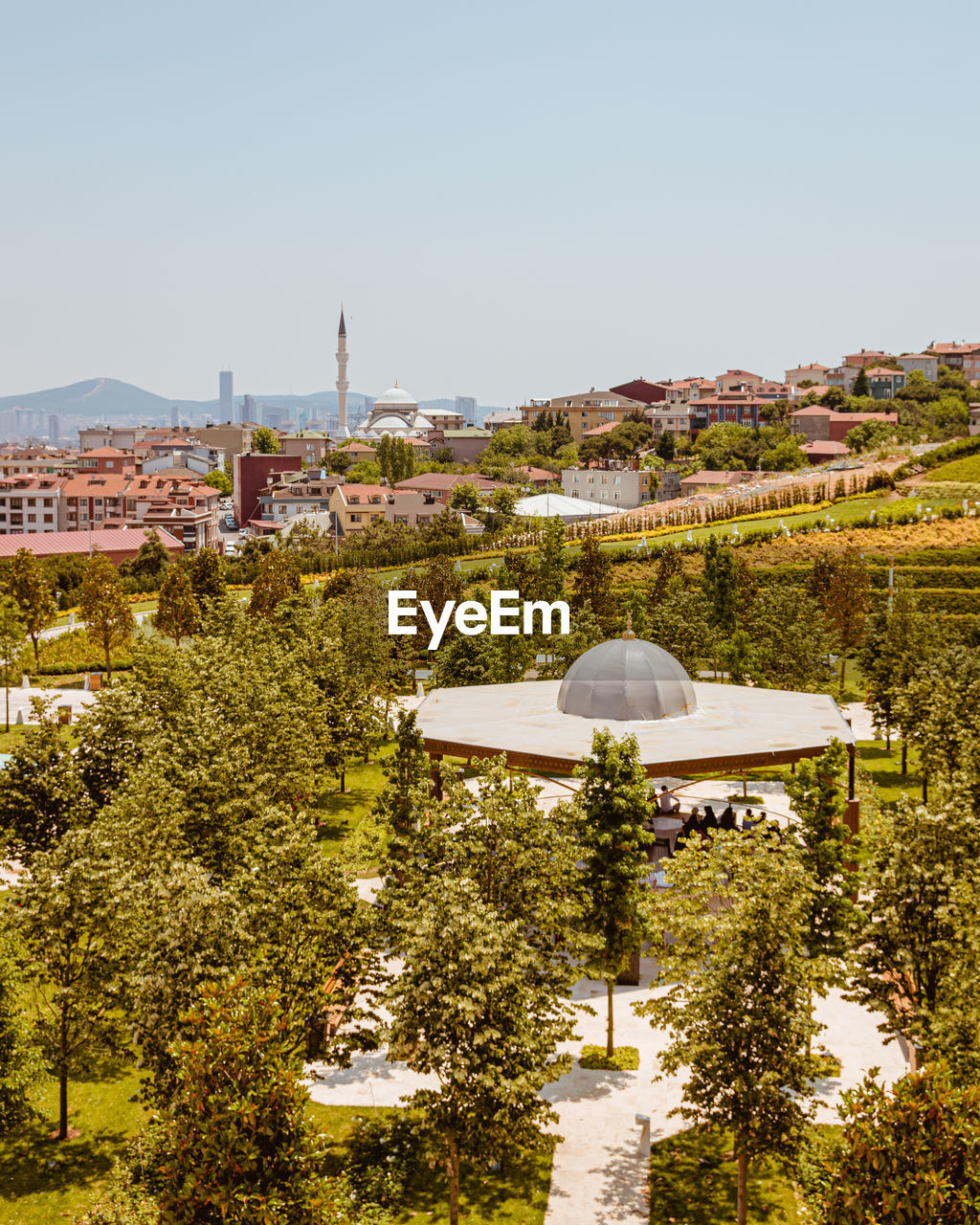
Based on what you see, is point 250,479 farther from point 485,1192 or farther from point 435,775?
point 485,1192

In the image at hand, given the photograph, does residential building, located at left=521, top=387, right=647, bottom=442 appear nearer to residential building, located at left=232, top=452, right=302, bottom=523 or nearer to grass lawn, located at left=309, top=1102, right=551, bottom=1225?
residential building, located at left=232, top=452, right=302, bottom=523

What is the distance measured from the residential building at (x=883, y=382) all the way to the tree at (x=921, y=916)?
565 ft

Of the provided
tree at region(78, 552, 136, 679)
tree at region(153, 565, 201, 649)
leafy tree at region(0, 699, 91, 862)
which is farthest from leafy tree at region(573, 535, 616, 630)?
leafy tree at region(0, 699, 91, 862)

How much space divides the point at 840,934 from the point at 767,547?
56.8 meters

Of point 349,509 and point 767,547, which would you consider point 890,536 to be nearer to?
point 767,547

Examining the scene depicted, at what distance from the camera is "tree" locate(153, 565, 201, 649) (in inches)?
2270

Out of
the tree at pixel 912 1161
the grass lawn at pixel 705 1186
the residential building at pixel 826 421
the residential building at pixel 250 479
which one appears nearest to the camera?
the tree at pixel 912 1161

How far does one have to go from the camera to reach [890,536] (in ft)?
238

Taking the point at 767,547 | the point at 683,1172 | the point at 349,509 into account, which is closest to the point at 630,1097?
the point at 683,1172

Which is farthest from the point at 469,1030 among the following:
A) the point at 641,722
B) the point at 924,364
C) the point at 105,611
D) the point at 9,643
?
the point at 924,364

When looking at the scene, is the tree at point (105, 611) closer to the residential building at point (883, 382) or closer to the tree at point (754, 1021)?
the tree at point (754, 1021)

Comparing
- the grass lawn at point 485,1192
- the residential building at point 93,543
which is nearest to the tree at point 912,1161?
the grass lawn at point 485,1192

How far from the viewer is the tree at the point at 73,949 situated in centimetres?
1833

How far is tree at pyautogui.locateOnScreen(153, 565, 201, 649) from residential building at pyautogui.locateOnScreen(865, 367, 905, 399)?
145155 mm
